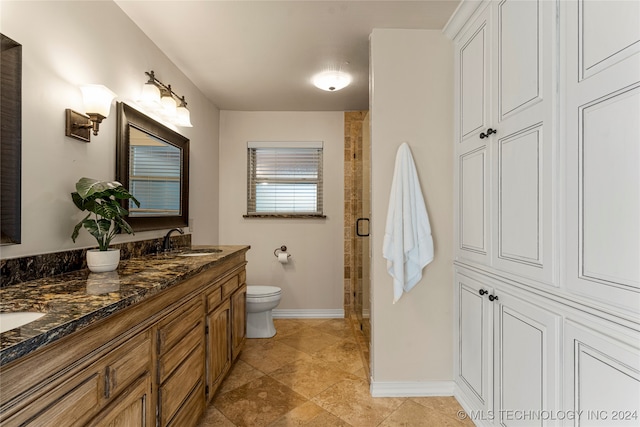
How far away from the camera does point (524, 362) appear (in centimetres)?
127

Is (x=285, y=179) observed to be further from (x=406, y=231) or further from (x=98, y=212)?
(x=98, y=212)

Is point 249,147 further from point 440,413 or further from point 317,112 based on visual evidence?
point 440,413

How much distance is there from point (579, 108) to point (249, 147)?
9.61ft

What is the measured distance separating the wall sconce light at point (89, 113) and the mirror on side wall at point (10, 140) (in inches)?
9.4

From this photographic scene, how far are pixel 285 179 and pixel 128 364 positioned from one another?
2601 millimetres

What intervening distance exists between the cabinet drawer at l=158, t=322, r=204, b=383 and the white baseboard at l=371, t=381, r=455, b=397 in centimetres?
Answer: 112

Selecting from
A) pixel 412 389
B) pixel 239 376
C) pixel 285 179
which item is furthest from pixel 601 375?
pixel 285 179

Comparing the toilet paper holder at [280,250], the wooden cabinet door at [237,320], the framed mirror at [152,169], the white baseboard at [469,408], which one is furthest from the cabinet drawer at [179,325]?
the toilet paper holder at [280,250]

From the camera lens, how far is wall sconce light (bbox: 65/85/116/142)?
1.37m

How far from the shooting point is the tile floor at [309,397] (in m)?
1.68

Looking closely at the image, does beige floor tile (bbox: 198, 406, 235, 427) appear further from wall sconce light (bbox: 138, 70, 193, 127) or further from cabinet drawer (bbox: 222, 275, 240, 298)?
wall sconce light (bbox: 138, 70, 193, 127)

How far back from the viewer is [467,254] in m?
1.76

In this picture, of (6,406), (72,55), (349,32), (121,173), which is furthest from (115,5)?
(6,406)

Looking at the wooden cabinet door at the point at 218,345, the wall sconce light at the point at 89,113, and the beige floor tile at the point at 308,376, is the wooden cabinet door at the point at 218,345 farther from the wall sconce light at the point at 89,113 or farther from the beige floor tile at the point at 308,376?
the wall sconce light at the point at 89,113
